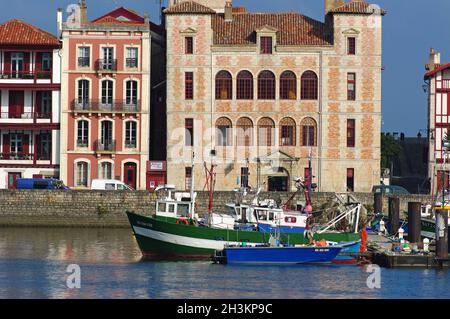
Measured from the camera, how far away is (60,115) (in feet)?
320

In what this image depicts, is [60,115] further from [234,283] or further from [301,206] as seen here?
[234,283]

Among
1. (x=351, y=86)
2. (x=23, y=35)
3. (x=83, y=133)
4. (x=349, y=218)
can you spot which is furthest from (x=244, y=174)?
(x=349, y=218)

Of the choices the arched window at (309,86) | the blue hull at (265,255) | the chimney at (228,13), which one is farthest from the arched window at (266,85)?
the blue hull at (265,255)

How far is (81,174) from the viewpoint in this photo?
320ft

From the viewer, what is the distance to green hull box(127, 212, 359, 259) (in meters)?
68.1

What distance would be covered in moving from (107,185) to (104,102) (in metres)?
6.94

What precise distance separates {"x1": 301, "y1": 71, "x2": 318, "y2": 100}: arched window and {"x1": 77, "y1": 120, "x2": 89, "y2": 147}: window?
15.0m

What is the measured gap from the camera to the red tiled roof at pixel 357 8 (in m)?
95.7

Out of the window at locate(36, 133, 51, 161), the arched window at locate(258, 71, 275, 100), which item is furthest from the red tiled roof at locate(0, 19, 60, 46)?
the arched window at locate(258, 71, 275, 100)

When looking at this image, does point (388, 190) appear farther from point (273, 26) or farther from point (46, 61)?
point (46, 61)

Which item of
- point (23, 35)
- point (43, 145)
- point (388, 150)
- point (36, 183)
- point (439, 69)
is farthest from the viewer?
point (388, 150)

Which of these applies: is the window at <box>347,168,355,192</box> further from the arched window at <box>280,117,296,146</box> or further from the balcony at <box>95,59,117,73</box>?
the balcony at <box>95,59,117,73</box>

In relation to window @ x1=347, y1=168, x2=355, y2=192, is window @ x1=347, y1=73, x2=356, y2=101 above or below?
above
